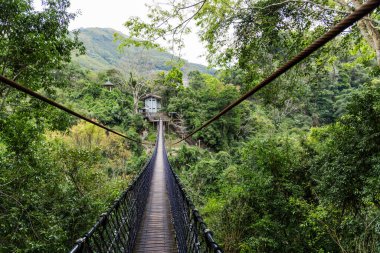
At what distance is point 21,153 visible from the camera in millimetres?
3973

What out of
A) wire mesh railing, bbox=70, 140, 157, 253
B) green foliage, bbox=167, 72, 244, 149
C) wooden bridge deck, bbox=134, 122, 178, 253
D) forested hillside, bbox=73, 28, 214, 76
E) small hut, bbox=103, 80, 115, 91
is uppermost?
forested hillside, bbox=73, 28, 214, 76

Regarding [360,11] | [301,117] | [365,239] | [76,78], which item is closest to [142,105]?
[76,78]

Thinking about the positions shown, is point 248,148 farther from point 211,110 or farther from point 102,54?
point 102,54

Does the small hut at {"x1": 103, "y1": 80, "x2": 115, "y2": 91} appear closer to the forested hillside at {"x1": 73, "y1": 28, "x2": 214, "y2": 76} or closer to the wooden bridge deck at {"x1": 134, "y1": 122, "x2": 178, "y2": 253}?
the forested hillside at {"x1": 73, "y1": 28, "x2": 214, "y2": 76}

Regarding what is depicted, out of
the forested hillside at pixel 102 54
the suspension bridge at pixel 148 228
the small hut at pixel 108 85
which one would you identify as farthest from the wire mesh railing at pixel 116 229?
the forested hillside at pixel 102 54

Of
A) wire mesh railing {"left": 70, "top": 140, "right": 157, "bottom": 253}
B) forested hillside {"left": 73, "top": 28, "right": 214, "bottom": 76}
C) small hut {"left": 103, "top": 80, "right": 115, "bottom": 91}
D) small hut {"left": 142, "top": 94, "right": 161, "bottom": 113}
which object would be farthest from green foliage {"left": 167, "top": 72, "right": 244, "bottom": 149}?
wire mesh railing {"left": 70, "top": 140, "right": 157, "bottom": 253}

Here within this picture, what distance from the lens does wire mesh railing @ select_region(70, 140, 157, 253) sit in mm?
1288

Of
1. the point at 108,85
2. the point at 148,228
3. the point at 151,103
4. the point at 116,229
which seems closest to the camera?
the point at 116,229

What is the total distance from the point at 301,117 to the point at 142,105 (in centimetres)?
1374

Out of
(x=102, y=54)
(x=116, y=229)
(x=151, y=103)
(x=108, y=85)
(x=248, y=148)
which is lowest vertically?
(x=116, y=229)

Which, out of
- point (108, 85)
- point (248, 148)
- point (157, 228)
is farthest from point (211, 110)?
point (157, 228)

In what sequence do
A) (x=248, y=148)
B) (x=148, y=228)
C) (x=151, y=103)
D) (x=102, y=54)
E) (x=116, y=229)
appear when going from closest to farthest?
(x=116, y=229)
(x=148, y=228)
(x=248, y=148)
(x=151, y=103)
(x=102, y=54)

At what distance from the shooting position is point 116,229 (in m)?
1.98

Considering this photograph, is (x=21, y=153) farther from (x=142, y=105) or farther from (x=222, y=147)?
(x=142, y=105)
